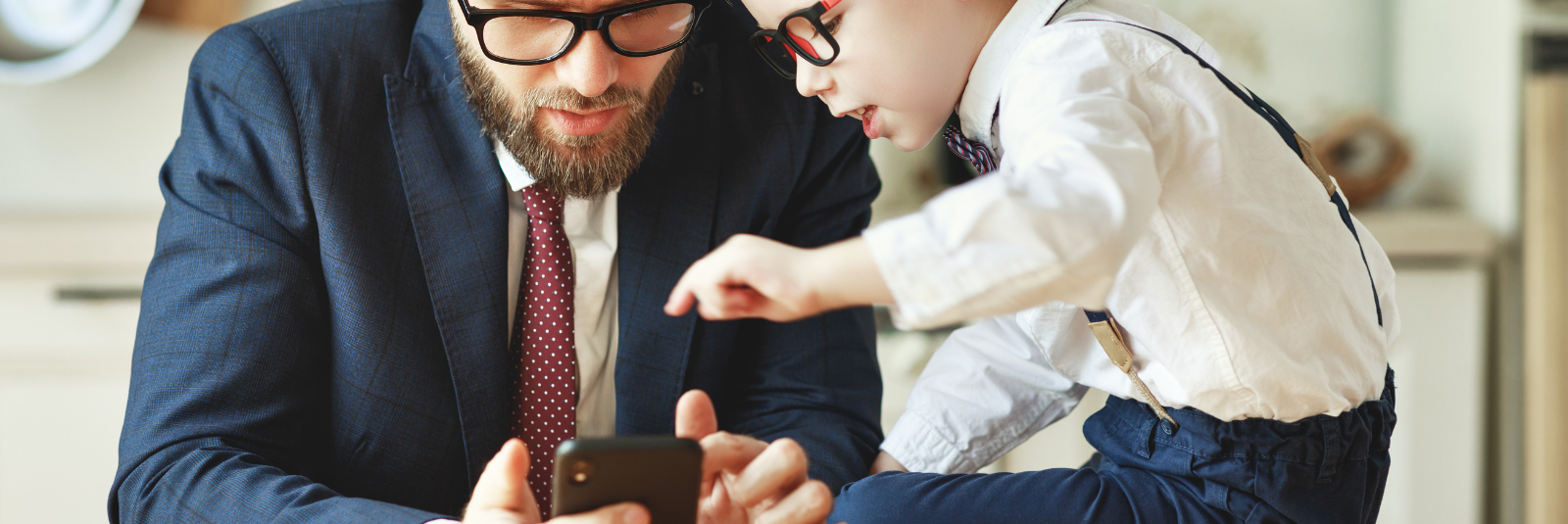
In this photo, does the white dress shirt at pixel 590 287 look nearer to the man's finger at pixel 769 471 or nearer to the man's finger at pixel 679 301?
the man's finger at pixel 769 471

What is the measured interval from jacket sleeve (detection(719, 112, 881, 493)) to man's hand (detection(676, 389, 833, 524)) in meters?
0.29

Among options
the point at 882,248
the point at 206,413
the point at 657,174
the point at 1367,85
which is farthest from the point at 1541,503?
the point at 206,413

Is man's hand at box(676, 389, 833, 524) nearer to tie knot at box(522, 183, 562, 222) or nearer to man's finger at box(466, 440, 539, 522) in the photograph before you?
man's finger at box(466, 440, 539, 522)

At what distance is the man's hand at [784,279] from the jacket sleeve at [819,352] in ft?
1.92

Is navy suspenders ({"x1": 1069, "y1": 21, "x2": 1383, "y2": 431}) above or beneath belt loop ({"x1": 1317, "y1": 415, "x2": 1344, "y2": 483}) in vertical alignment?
above

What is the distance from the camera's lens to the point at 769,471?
715 millimetres

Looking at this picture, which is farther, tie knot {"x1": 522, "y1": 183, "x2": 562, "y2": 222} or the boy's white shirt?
tie knot {"x1": 522, "y1": 183, "x2": 562, "y2": 222}

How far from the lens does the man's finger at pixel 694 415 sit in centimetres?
76

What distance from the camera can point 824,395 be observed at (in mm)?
1113

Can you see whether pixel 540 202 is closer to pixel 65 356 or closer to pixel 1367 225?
pixel 65 356

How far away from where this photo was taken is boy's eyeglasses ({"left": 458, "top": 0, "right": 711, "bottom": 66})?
935mm

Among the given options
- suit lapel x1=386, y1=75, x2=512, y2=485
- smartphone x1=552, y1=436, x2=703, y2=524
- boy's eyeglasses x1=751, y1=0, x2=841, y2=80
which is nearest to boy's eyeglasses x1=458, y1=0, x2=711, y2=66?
suit lapel x1=386, y1=75, x2=512, y2=485

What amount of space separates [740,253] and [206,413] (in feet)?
2.03

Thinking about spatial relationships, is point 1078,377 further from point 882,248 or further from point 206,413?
point 206,413
